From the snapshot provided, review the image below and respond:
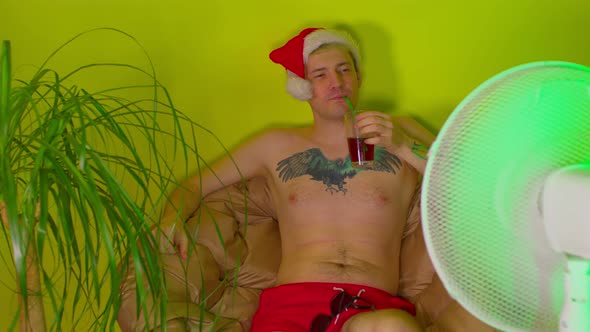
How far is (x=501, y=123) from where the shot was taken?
104 cm

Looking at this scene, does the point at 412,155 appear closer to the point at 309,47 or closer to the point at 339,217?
the point at 339,217

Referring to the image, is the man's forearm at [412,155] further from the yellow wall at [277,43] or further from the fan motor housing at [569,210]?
the fan motor housing at [569,210]

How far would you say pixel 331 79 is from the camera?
212 cm

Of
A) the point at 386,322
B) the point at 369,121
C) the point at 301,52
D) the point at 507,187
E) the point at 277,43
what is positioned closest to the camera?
the point at 507,187

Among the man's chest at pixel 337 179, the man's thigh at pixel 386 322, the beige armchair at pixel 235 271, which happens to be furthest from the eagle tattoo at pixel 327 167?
the man's thigh at pixel 386 322

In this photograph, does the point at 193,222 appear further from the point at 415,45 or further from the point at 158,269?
the point at 415,45

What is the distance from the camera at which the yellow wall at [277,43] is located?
2.32 m

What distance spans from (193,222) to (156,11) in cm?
73

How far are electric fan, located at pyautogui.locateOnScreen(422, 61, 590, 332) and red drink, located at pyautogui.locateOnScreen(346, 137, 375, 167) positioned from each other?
29.6 inches

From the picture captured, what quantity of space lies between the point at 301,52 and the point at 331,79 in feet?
0.45

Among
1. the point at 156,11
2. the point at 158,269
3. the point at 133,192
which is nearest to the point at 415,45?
the point at 156,11

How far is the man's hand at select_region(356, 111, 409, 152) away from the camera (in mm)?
1783

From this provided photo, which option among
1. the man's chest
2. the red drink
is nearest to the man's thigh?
the red drink

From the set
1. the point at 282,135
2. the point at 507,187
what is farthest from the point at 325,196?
the point at 507,187
